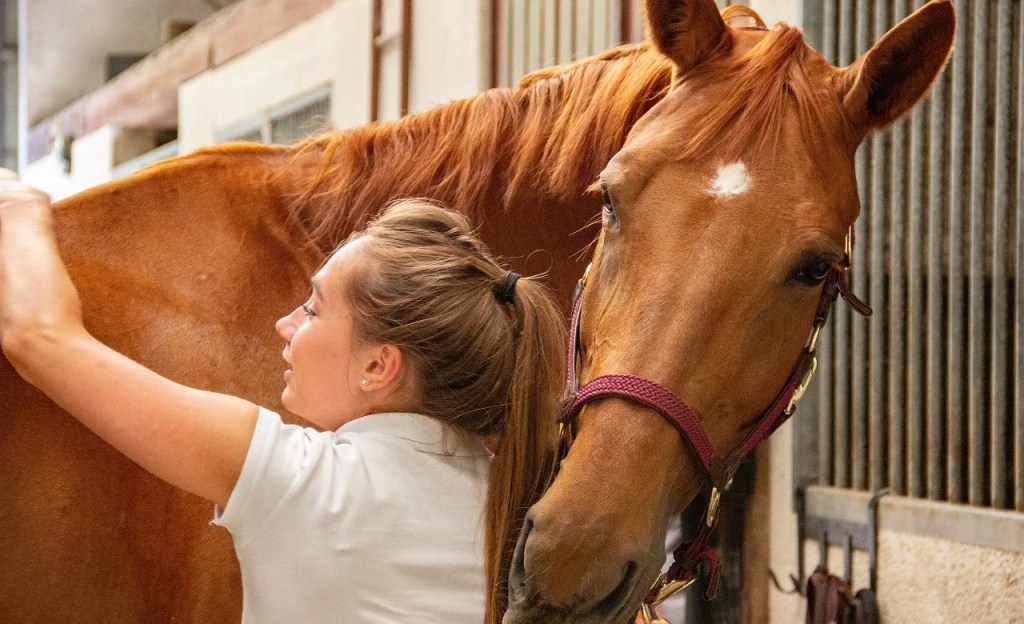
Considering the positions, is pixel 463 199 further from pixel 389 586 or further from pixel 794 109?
pixel 389 586

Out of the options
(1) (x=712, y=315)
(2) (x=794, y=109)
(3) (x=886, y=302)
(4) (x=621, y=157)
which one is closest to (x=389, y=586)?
(1) (x=712, y=315)

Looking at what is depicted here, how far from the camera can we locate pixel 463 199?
1.74 meters

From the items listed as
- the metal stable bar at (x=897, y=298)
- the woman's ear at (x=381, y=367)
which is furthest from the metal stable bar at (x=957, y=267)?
the woman's ear at (x=381, y=367)

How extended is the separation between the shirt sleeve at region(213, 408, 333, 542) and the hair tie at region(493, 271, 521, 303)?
0.28 meters

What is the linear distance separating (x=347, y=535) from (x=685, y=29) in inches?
37.0

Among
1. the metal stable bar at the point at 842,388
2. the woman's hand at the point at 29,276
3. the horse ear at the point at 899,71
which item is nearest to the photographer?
Result: the woman's hand at the point at 29,276

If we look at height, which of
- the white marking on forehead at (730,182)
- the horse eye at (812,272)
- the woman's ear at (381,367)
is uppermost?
the white marking on forehead at (730,182)

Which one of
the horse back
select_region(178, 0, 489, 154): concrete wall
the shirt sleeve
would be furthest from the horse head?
select_region(178, 0, 489, 154): concrete wall

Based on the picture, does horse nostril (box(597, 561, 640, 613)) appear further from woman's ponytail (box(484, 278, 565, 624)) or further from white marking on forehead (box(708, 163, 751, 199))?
white marking on forehead (box(708, 163, 751, 199))

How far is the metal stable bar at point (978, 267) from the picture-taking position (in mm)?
2295

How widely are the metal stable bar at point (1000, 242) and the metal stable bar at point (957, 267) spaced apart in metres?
0.10

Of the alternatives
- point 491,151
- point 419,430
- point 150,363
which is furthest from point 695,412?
point 150,363

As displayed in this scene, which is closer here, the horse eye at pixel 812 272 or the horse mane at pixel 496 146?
the horse eye at pixel 812 272

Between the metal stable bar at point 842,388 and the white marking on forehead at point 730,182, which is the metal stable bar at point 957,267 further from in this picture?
the white marking on forehead at point 730,182
